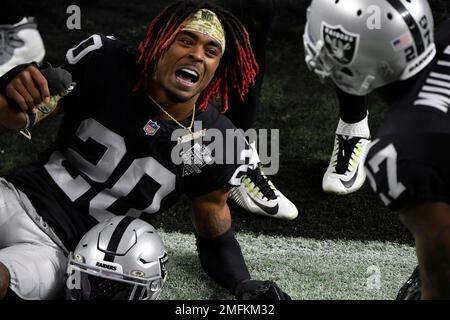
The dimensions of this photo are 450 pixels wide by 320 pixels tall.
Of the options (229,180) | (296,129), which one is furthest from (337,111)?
(229,180)

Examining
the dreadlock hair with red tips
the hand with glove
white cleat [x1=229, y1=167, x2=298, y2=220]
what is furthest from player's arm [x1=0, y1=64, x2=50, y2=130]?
white cleat [x1=229, y1=167, x2=298, y2=220]

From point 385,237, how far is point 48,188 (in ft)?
2.99

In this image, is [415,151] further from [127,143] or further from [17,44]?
[17,44]

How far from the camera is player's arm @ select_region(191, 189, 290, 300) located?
1741 millimetres

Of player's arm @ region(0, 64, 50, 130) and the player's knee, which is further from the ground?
player's arm @ region(0, 64, 50, 130)

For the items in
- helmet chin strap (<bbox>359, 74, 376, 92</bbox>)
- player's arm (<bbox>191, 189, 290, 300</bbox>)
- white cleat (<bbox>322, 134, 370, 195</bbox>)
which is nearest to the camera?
helmet chin strap (<bbox>359, 74, 376, 92</bbox>)

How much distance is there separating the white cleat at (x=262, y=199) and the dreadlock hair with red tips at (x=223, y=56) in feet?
1.28

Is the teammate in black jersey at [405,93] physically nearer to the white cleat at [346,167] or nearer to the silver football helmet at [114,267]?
the silver football helmet at [114,267]

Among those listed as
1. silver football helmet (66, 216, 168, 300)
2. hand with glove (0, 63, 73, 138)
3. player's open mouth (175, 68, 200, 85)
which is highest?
hand with glove (0, 63, 73, 138)

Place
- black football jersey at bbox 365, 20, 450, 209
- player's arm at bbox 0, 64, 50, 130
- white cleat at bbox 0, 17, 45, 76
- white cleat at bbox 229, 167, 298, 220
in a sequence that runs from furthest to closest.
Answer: white cleat at bbox 0, 17, 45, 76
white cleat at bbox 229, 167, 298, 220
player's arm at bbox 0, 64, 50, 130
black football jersey at bbox 365, 20, 450, 209

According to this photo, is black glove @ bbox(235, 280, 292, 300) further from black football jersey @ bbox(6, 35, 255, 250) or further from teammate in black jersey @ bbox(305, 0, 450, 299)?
teammate in black jersey @ bbox(305, 0, 450, 299)

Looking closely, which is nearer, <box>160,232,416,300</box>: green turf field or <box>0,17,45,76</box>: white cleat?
<box>160,232,416,300</box>: green turf field

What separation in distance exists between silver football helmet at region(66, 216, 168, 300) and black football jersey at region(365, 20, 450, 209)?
1.75ft

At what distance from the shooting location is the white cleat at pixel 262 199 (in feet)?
6.91
